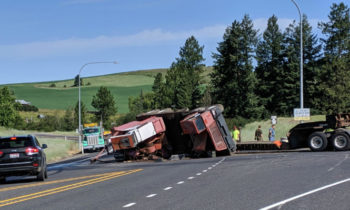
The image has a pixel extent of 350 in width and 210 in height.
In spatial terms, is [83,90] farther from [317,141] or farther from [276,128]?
[317,141]

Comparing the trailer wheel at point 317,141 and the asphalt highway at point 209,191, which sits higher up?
the trailer wheel at point 317,141

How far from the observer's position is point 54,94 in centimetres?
14112

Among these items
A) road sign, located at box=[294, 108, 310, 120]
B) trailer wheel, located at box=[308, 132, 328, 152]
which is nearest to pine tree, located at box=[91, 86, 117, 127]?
road sign, located at box=[294, 108, 310, 120]

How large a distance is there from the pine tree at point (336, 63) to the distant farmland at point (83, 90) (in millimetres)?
56035

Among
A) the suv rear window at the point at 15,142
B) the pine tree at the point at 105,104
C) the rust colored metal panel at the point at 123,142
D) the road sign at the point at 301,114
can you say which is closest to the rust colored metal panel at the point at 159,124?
the rust colored metal panel at the point at 123,142

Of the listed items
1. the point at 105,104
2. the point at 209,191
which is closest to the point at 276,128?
the point at 209,191

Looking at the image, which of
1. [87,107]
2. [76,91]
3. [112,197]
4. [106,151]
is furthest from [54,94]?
[112,197]

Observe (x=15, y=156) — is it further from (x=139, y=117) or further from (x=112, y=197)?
(x=139, y=117)

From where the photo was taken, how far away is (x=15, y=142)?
18.6m

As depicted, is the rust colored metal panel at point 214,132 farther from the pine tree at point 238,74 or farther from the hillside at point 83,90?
the hillside at point 83,90

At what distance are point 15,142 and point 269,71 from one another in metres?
76.0

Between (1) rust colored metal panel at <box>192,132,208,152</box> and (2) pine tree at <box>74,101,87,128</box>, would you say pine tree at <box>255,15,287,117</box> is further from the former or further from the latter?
(1) rust colored metal panel at <box>192,132,208,152</box>

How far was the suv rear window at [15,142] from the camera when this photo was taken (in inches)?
721

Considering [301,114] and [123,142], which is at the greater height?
[301,114]
